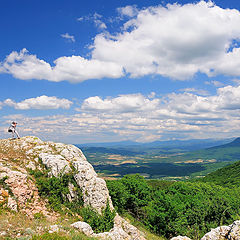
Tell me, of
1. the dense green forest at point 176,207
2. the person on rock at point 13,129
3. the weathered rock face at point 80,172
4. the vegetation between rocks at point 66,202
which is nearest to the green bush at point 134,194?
the dense green forest at point 176,207

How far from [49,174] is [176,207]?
114ft

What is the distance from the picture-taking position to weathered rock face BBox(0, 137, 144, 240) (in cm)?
2496

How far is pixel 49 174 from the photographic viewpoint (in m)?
31.8

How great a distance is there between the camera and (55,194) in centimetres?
2973

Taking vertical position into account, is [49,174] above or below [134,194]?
above

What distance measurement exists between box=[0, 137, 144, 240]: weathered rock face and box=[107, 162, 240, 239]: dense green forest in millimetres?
15278

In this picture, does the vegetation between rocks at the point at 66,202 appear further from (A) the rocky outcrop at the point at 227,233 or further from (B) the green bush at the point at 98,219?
(A) the rocky outcrop at the point at 227,233

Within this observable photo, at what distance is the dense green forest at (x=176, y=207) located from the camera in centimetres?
4654

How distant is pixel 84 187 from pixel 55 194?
5010 millimetres

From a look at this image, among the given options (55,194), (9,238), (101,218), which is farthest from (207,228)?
(9,238)

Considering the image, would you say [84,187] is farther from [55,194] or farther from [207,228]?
[207,228]

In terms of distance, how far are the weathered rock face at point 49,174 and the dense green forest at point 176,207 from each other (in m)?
15.3

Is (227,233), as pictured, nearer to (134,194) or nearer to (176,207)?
(176,207)

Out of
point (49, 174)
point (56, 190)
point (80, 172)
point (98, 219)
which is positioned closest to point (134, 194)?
point (98, 219)
